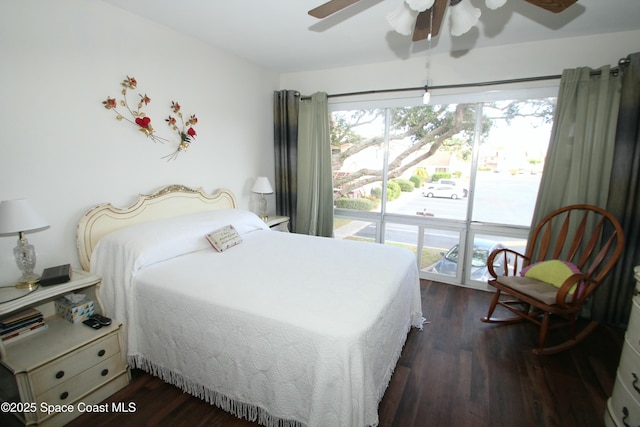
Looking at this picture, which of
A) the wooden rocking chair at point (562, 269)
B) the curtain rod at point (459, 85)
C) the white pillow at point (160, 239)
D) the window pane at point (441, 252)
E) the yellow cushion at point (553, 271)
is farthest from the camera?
the window pane at point (441, 252)

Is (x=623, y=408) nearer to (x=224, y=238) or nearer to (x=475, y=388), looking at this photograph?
(x=475, y=388)

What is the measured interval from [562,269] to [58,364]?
11.2 ft

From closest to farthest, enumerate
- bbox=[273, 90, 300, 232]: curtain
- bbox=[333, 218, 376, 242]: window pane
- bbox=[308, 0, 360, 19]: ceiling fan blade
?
bbox=[308, 0, 360, 19]: ceiling fan blade → bbox=[273, 90, 300, 232]: curtain → bbox=[333, 218, 376, 242]: window pane

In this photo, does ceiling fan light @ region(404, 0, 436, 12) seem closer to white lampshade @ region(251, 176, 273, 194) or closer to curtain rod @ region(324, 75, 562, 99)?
curtain rod @ region(324, 75, 562, 99)

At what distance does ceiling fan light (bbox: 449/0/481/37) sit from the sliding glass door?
184 cm

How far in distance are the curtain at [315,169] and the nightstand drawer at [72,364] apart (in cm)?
243

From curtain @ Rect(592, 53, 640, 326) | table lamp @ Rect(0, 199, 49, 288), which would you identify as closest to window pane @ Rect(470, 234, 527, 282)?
curtain @ Rect(592, 53, 640, 326)

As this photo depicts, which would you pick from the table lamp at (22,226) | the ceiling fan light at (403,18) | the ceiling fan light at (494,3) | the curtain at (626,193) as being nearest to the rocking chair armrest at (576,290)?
the curtain at (626,193)

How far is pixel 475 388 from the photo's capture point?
1.87 m

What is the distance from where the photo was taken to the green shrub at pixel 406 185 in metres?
3.55

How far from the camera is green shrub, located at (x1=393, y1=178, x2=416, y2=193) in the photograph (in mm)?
3555

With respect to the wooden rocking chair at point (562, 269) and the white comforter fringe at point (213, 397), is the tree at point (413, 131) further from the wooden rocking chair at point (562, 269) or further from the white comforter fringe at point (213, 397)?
the white comforter fringe at point (213, 397)

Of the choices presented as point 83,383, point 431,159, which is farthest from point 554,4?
point 83,383

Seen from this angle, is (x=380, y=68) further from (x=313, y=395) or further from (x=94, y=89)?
(x=313, y=395)
